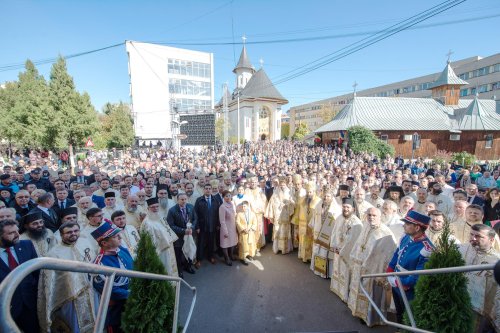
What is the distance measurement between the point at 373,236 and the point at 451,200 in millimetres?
3822

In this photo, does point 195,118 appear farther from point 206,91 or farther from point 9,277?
point 206,91

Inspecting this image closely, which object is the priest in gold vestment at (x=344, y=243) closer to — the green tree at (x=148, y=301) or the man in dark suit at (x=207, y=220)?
the man in dark suit at (x=207, y=220)

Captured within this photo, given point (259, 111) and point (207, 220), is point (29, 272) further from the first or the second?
point (259, 111)

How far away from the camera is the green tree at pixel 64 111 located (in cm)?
1781

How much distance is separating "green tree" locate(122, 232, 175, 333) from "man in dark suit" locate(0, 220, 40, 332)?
156cm

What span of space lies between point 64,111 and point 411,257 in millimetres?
22133

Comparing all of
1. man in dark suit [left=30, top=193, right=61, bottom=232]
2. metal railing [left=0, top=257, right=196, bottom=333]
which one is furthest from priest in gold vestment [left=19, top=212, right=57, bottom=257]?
metal railing [left=0, top=257, right=196, bottom=333]

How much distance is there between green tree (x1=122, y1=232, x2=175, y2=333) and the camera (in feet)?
7.79

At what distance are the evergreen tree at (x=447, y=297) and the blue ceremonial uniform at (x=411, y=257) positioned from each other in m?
0.68

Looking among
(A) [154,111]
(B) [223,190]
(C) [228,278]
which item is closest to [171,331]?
(C) [228,278]

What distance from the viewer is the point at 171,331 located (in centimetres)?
256

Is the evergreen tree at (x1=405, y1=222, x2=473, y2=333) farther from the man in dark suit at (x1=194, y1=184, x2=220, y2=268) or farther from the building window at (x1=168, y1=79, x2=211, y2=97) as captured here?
the building window at (x1=168, y1=79, x2=211, y2=97)

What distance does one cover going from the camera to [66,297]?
9.57 ft

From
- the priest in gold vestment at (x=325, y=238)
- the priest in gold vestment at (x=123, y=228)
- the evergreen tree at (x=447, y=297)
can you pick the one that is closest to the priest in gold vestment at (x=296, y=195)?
the priest in gold vestment at (x=325, y=238)
